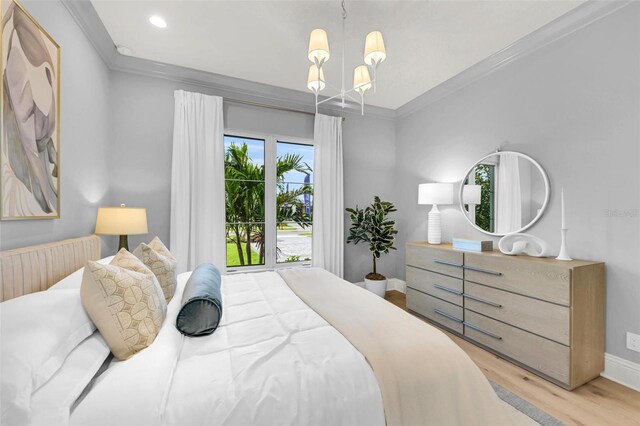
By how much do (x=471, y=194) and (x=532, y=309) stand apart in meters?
1.37

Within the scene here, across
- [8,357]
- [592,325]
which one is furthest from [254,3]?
[592,325]

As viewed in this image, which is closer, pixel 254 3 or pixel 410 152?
pixel 254 3

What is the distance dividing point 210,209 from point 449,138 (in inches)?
116

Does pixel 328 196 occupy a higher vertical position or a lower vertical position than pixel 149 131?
lower

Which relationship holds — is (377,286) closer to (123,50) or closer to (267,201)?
(267,201)

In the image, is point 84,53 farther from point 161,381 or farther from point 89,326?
point 161,381

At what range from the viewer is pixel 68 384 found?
34.4 inches

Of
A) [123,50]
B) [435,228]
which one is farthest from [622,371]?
[123,50]

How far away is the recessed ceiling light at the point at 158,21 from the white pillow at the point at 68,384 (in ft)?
7.88

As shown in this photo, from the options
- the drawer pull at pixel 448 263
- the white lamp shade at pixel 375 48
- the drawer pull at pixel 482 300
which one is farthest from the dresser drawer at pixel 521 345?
the white lamp shade at pixel 375 48

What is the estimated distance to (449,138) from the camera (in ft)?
11.1

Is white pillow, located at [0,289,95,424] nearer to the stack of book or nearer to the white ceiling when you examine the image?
the white ceiling

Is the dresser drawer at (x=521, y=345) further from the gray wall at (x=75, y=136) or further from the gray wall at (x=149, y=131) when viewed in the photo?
the gray wall at (x=75, y=136)

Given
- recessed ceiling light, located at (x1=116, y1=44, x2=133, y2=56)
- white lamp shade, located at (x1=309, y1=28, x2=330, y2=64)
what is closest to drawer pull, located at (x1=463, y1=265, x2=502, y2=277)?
white lamp shade, located at (x1=309, y1=28, x2=330, y2=64)
